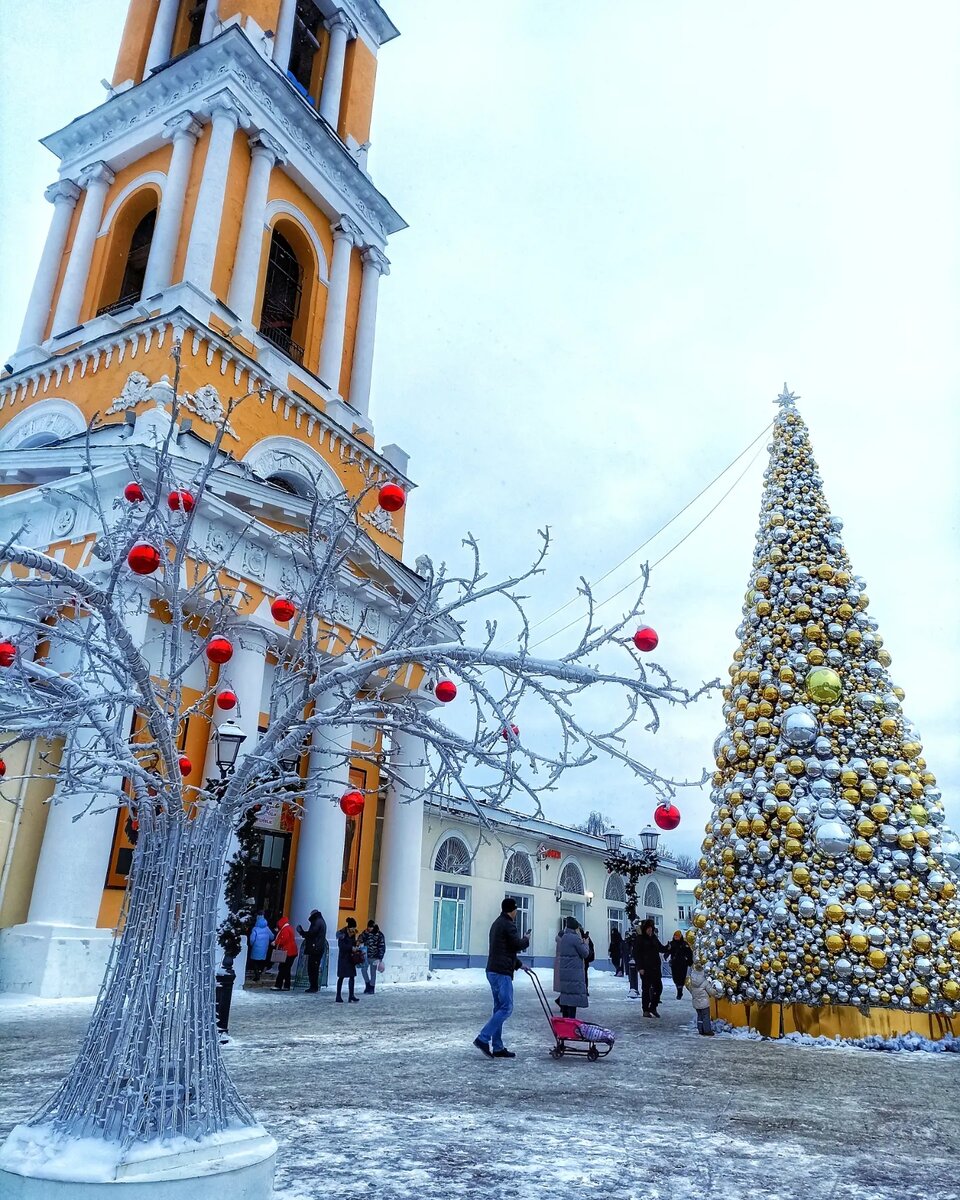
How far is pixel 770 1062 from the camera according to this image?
28.8 feet

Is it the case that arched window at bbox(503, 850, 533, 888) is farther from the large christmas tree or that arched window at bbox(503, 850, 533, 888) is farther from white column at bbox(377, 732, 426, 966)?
the large christmas tree

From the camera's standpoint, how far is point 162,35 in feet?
79.8

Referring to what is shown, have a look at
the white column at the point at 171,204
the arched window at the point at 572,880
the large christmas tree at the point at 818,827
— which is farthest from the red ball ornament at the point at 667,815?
the arched window at the point at 572,880

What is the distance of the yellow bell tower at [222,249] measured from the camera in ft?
61.7


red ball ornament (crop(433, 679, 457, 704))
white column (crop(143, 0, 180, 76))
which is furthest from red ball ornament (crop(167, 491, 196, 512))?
white column (crop(143, 0, 180, 76))

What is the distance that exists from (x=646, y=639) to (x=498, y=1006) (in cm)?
541

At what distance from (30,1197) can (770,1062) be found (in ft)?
24.9

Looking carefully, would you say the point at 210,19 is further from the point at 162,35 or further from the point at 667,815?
the point at 667,815

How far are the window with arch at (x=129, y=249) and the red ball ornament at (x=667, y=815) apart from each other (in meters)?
Answer: 21.1

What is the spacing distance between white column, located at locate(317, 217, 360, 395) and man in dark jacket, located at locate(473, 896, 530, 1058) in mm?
16694

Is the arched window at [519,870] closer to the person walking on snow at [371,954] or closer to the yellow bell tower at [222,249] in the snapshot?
the yellow bell tower at [222,249]

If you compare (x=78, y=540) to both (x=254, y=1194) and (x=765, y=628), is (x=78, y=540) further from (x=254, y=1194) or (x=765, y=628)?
(x=254, y=1194)

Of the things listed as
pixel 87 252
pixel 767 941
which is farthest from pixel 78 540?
pixel 767 941

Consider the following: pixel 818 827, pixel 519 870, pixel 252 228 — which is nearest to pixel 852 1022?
pixel 818 827
